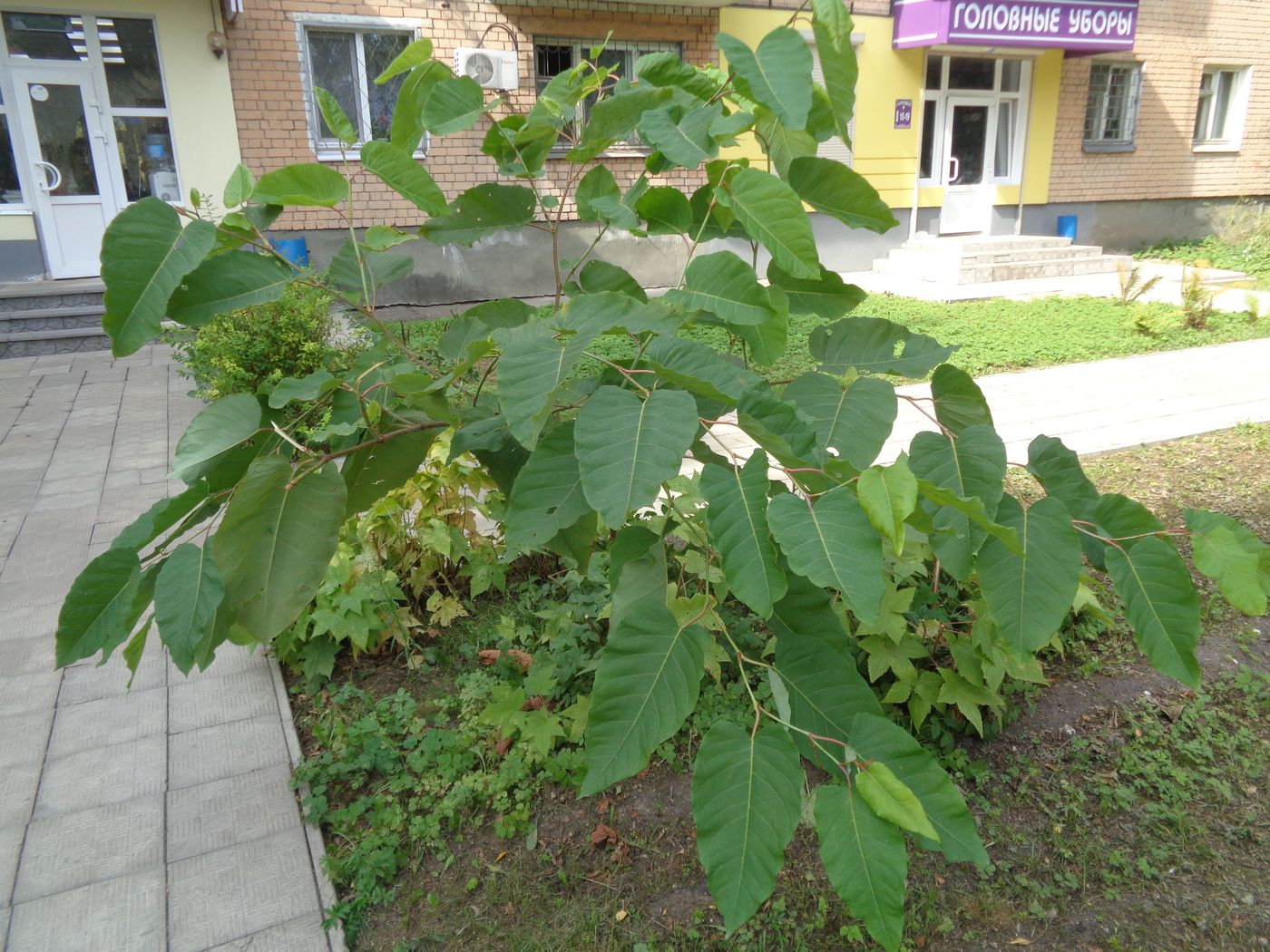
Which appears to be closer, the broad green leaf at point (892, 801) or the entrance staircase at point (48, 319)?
the broad green leaf at point (892, 801)

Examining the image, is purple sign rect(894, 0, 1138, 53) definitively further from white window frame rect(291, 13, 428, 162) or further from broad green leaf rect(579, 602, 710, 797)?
broad green leaf rect(579, 602, 710, 797)

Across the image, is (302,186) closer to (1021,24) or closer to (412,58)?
(412,58)

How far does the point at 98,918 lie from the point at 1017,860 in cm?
226

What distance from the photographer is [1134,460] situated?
5000 mm

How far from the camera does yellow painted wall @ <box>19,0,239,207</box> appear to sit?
30.0ft

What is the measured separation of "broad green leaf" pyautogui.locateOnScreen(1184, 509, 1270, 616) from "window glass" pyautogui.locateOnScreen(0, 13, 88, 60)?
1142cm

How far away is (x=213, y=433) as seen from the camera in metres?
1.25

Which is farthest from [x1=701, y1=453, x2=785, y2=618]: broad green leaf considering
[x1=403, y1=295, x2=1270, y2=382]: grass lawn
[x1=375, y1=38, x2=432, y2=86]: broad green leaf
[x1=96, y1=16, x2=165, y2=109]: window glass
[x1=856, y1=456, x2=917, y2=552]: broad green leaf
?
[x1=96, y1=16, x2=165, y2=109]: window glass

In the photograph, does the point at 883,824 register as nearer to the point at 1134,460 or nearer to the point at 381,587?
the point at 381,587

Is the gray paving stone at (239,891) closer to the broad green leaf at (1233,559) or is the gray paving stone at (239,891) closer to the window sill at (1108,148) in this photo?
the broad green leaf at (1233,559)

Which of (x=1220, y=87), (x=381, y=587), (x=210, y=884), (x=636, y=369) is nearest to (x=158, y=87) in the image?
(x=381, y=587)

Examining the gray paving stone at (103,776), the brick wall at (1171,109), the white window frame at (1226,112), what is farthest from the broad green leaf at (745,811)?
the white window frame at (1226,112)

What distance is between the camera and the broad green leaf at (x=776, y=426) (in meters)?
1.08

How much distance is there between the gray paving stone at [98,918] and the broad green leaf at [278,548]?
1.26 metres
